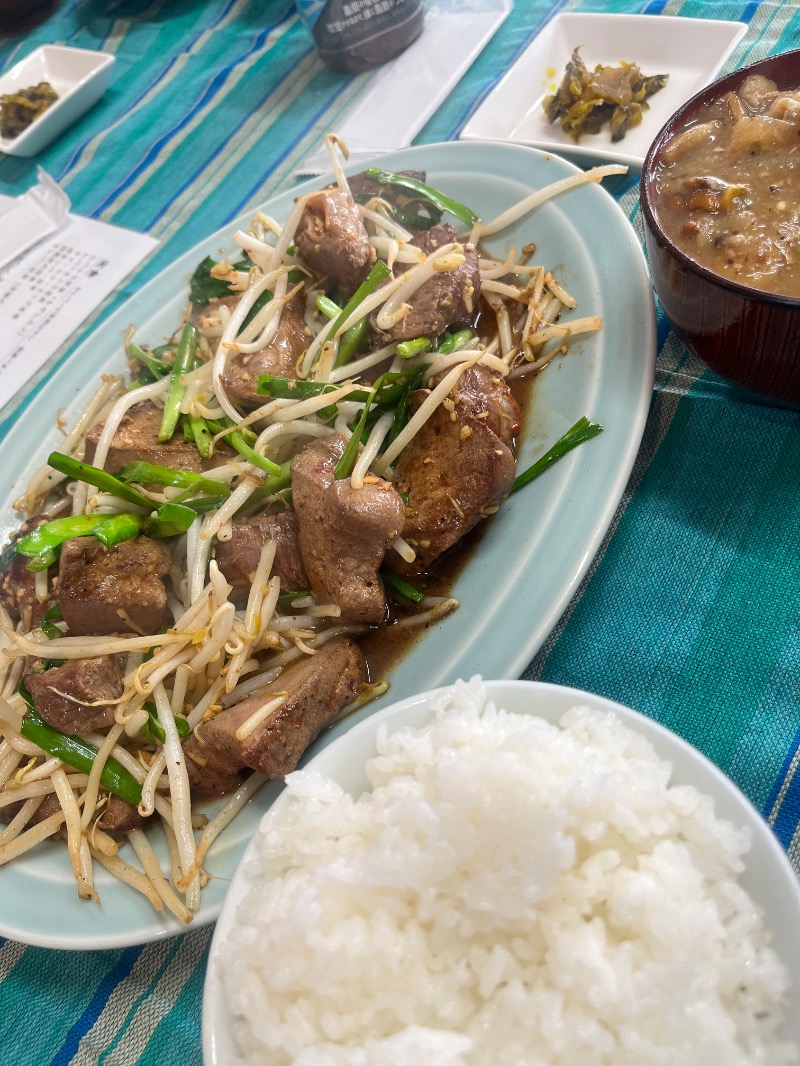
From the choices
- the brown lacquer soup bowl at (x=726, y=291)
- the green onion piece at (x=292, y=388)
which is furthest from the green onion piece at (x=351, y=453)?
the brown lacquer soup bowl at (x=726, y=291)

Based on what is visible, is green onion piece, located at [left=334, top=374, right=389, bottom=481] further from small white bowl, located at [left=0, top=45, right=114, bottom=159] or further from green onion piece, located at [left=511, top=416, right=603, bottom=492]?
small white bowl, located at [left=0, top=45, right=114, bottom=159]

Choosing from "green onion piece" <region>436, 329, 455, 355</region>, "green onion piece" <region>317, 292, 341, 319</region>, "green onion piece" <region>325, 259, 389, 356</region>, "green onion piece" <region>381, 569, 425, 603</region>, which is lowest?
"green onion piece" <region>381, 569, 425, 603</region>

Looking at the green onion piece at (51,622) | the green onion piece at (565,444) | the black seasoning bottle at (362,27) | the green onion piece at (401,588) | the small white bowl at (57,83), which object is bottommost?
the green onion piece at (401,588)

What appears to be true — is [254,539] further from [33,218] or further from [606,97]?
[33,218]

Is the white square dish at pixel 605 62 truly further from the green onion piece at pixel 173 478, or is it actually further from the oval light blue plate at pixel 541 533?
the green onion piece at pixel 173 478

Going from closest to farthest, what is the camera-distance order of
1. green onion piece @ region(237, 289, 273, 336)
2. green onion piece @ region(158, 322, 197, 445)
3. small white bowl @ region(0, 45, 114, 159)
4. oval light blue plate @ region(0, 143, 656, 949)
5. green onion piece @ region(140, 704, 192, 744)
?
oval light blue plate @ region(0, 143, 656, 949) → green onion piece @ region(140, 704, 192, 744) → green onion piece @ region(158, 322, 197, 445) → green onion piece @ region(237, 289, 273, 336) → small white bowl @ region(0, 45, 114, 159)

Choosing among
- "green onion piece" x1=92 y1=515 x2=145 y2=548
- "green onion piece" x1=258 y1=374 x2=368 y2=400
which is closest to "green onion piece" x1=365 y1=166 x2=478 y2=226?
"green onion piece" x1=258 y1=374 x2=368 y2=400

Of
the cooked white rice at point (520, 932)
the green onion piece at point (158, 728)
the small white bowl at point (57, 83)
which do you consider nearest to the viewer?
the cooked white rice at point (520, 932)
